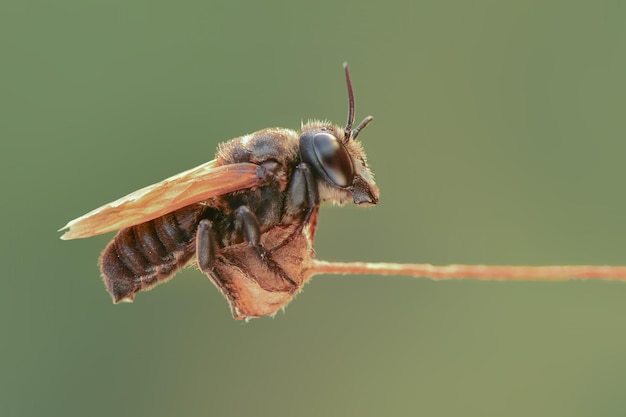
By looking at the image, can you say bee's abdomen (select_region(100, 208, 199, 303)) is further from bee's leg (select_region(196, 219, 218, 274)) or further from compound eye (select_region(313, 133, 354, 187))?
compound eye (select_region(313, 133, 354, 187))

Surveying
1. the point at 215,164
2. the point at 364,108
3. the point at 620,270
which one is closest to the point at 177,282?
the point at 364,108

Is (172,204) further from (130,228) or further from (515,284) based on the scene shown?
(515,284)

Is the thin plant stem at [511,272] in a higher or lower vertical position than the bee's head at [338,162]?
lower

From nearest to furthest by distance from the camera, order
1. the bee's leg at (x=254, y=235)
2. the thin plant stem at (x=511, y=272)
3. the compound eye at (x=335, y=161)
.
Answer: the thin plant stem at (x=511, y=272) → the bee's leg at (x=254, y=235) → the compound eye at (x=335, y=161)

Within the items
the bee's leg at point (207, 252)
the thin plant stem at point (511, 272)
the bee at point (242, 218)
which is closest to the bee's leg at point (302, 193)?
the bee at point (242, 218)

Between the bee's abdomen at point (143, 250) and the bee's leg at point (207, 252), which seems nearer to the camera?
the bee's leg at point (207, 252)

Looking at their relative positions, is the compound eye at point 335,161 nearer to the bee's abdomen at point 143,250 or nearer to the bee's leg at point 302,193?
the bee's leg at point 302,193

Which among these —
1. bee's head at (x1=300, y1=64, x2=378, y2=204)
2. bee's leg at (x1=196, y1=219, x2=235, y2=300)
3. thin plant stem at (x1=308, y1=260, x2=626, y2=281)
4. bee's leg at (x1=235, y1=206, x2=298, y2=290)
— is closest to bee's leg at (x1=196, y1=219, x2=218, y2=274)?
bee's leg at (x1=196, y1=219, x2=235, y2=300)
